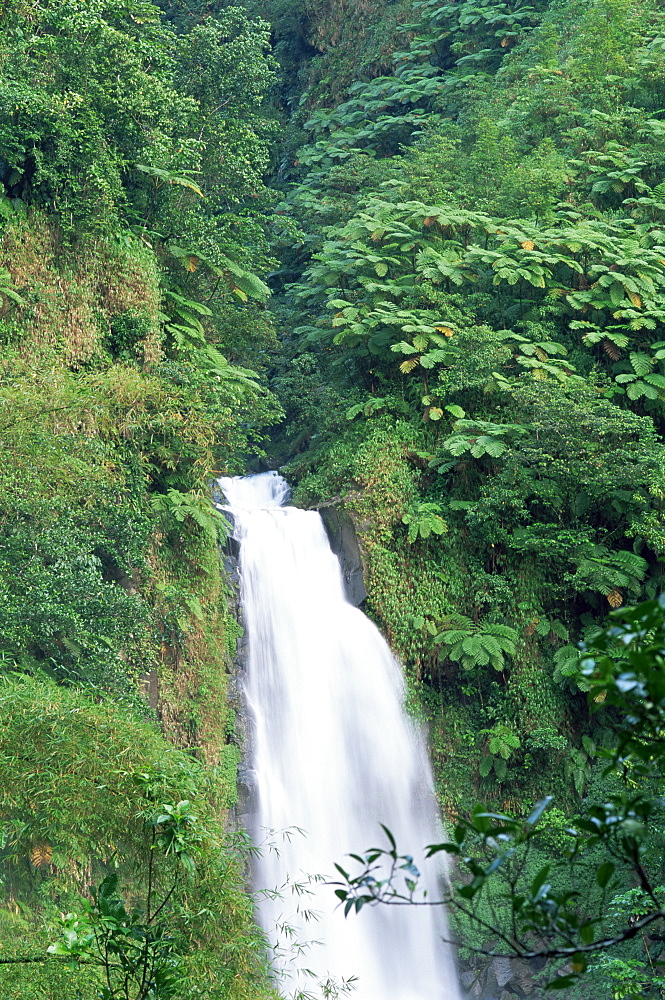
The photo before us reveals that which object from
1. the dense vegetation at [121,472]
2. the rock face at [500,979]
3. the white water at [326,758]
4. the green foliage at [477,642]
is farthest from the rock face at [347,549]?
the rock face at [500,979]

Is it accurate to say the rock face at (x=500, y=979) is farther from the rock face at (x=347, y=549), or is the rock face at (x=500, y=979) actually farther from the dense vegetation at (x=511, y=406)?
the rock face at (x=347, y=549)

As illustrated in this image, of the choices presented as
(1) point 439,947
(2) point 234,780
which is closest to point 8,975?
(2) point 234,780

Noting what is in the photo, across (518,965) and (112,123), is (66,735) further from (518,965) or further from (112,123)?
(112,123)

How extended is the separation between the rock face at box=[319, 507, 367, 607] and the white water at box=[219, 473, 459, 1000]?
141mm

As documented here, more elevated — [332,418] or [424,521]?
[332,418]

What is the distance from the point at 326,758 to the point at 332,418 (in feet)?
19.0

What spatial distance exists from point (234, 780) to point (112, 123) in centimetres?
869

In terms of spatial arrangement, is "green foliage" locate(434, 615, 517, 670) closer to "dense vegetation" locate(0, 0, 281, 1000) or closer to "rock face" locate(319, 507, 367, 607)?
"rock face" locate(319, 507, 367, 607)

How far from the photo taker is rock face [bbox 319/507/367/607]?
1351 cm

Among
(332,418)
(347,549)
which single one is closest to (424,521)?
(347,549)

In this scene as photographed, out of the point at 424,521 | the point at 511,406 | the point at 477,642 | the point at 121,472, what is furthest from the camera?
the point at 511,406

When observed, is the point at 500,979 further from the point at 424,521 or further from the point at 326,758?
the point at 424,521

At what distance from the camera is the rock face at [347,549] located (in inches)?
532

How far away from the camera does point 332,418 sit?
15.5 metres
